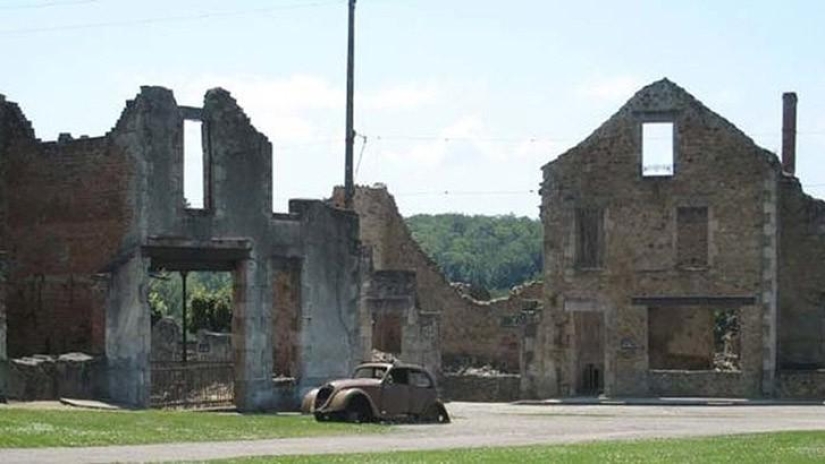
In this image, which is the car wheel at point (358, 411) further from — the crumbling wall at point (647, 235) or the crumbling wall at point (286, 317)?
the crumbling wall at point (647, 235)

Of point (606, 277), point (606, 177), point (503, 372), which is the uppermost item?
point (606, 177)

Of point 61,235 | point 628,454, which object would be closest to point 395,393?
point 61,235

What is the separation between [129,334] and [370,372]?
5.19m

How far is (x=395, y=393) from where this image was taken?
1318 inches

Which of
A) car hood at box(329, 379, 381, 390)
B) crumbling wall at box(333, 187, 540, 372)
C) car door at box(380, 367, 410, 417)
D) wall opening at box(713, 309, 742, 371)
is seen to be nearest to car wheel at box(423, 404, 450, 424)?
car door at box(380, 367, 410, 417)

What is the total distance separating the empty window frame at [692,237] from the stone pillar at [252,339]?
54.7 ft

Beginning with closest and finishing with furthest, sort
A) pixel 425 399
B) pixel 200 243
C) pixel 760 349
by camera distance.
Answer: pixel 425 399
pixel 200 243
pixel 760 349

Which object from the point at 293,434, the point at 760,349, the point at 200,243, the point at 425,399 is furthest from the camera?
the point at 760,349

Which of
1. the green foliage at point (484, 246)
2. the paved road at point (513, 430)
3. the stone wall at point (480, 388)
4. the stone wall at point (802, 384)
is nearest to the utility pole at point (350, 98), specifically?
the stone wall at point (480, 388)

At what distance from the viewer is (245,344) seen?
37156mm

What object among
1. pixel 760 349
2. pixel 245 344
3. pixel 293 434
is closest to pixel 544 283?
pixel 760 349

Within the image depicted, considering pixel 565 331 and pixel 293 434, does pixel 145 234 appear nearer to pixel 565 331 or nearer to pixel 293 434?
pixel 293 434

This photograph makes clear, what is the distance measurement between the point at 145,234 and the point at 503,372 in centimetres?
2519

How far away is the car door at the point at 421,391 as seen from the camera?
111 feet
